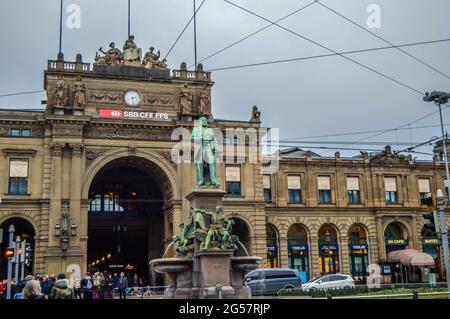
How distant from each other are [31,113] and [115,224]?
14.1 metres

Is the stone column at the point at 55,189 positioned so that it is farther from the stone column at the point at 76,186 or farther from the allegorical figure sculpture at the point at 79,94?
the allegorical figure sculpture at the point at 79,94

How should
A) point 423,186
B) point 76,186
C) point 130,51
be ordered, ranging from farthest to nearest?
point 423,186
point 130,51
point 76,186

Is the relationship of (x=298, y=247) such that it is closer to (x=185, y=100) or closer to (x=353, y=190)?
(x=353, y=190)

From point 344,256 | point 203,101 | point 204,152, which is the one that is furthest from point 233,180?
point 204,152

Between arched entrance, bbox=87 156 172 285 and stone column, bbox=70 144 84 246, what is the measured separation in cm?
499

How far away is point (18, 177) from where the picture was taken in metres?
43.6

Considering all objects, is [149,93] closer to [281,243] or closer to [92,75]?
[92,75]

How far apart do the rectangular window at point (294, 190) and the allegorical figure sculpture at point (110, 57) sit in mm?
20117

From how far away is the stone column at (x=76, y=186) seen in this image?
139 ft

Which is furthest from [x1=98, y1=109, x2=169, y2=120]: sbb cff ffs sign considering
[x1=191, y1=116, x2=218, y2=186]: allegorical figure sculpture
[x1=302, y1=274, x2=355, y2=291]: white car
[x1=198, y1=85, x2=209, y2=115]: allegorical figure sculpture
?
[x1=191, y1=116, x2=218, y2=186]: allegorical figure sculpture

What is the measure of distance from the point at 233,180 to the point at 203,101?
7579 millimetres

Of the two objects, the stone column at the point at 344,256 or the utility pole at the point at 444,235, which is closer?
the utility pole at the point at 444,235

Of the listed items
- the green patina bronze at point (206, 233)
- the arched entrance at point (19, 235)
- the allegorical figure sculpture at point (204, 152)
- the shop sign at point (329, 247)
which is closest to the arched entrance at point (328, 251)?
the shop sign at point (329, 247)

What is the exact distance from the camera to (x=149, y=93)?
153 ft
